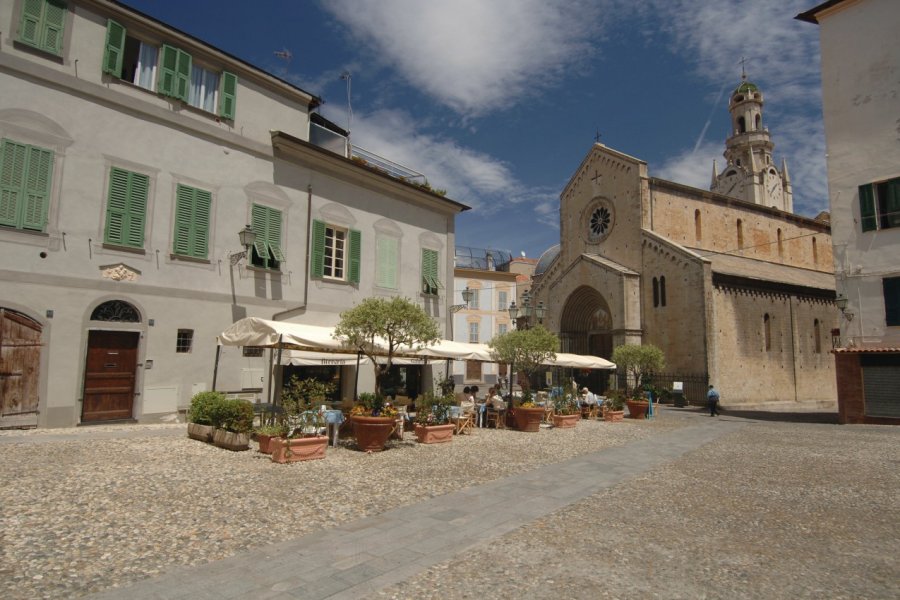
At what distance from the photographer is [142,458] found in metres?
8.57

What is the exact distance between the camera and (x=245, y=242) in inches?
510

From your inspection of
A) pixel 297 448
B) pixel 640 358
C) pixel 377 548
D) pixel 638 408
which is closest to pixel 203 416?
pixel 297 448

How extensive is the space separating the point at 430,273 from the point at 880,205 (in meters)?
16.7

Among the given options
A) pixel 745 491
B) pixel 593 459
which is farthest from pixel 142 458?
pixel 745 491

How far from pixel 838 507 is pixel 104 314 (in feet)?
47.2

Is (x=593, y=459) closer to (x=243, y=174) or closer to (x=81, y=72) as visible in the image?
(x=243, y=174)

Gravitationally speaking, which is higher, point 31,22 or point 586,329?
point 31,22

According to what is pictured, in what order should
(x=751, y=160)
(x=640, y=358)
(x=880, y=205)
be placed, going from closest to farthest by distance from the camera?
(x=880, y=205)
(x=640, y=358)
(x=751, y=160)

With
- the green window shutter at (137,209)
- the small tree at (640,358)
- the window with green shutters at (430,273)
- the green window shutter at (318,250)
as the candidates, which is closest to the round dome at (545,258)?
the small tree at (640,358)

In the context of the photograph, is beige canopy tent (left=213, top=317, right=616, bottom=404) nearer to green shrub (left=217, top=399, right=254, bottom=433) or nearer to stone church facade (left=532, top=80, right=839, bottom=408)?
green shrub (left=217, top=399, right=254, bottom=433)

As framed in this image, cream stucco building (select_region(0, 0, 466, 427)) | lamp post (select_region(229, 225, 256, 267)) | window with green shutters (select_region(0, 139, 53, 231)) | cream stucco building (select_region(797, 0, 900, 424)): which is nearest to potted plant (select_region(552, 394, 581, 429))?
cream stucco building (select_region(0, 0, 466, 427))

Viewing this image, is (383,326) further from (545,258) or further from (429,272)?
(545,258)

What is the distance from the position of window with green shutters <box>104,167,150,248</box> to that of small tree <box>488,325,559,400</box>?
10.1 metres

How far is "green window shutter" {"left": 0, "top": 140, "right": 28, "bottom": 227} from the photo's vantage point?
10.5m
